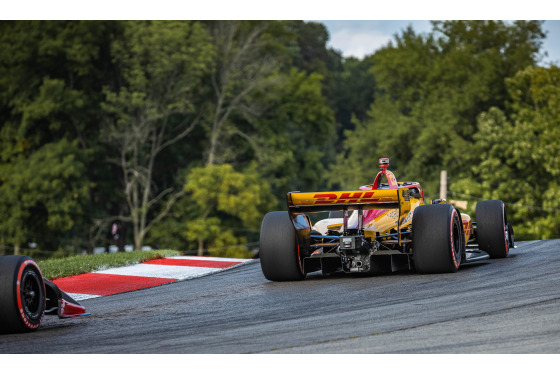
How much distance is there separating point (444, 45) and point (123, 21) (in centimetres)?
1988

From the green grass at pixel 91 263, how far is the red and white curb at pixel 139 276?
211 mm

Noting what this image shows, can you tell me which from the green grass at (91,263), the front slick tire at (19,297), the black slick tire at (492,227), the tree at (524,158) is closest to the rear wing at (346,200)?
the black slick tire at (492,227)

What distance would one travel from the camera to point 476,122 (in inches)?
1818

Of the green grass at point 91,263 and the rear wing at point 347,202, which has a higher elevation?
the rear wing at point 347,202

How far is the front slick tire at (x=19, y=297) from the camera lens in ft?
26.1

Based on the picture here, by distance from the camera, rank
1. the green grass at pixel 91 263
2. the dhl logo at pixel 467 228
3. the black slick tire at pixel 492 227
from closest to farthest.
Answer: the dhl logo at pixel 467 228 < the black slick tire at pixel 492 227 < the green grass at pixel 91 263

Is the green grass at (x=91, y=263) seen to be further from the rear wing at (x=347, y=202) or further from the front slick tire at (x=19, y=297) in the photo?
the front slick tire at (x=19, y=297)

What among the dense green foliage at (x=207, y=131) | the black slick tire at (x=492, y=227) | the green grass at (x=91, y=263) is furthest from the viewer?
the dense green foliage at (x=207, y=131)

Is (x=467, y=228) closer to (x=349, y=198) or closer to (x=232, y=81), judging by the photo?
(x=349, y=198)

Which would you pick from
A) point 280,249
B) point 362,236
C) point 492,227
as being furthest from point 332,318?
point 492,227

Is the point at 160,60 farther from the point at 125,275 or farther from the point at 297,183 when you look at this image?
the point at 125,275

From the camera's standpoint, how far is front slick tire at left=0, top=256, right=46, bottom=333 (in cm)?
796

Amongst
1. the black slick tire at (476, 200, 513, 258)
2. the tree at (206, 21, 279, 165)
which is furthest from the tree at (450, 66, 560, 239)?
the black slick tire at (476, 200, 513, 258)

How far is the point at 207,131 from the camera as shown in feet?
154
